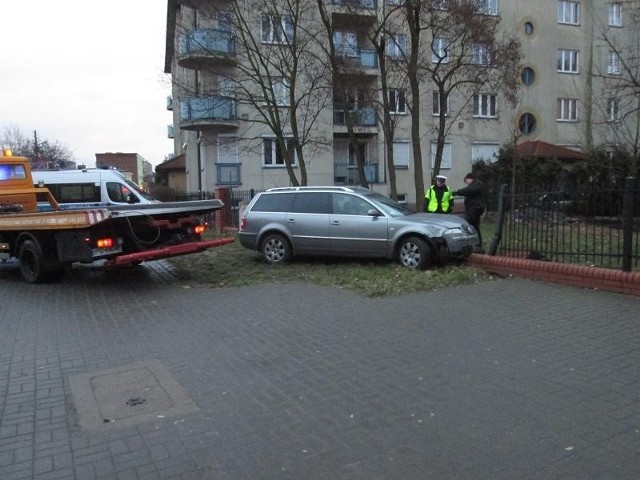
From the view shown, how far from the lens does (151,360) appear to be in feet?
18.8

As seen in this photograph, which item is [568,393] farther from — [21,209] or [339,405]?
[21,209]

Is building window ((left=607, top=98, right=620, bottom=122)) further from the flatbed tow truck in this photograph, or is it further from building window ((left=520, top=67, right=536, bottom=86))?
the flatbed tow truck

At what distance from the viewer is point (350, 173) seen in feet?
111

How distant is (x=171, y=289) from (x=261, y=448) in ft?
20.9

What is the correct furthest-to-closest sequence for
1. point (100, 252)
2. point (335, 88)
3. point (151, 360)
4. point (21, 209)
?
point (335, 88), point (21, 209), point (100, 252), point (151, 360)

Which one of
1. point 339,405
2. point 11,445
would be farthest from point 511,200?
point 11,445

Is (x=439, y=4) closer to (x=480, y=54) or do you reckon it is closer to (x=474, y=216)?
(x=480, y=54)

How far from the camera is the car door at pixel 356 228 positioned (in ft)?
35.4

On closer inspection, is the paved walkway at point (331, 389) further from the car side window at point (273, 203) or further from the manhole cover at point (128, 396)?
the car side window at point (273, 203)

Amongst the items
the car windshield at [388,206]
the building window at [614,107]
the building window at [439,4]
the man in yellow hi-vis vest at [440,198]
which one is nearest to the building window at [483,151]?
the building window at [614,107]

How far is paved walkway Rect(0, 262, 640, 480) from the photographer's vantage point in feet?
11.7

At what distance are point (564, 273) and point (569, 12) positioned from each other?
36194 millimetres

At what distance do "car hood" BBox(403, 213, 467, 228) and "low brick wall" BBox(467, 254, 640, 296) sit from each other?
0.69 m

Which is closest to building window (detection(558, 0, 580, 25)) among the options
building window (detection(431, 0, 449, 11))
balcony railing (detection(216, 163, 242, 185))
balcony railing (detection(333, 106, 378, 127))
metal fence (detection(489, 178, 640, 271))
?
balcony railing (detection(333, 106, 378, 127))
